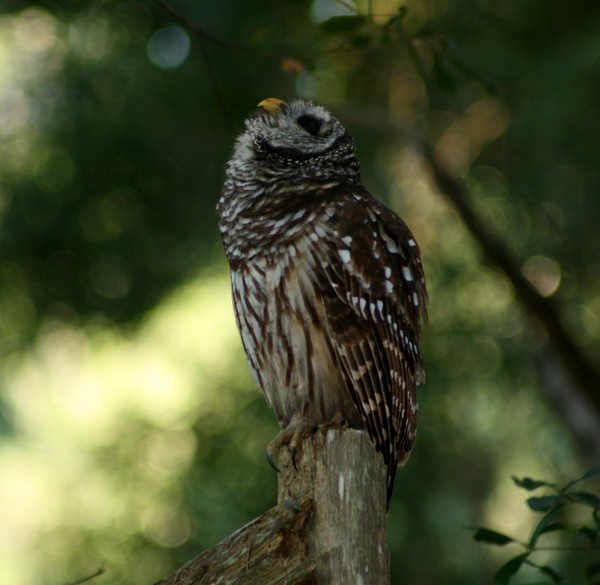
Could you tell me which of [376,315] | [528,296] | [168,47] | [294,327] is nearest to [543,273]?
[528,296]

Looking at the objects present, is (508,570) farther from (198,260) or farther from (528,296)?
(198,260)

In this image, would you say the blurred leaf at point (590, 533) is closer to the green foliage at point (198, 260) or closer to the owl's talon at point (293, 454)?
the owl's talon at point (293, 454)

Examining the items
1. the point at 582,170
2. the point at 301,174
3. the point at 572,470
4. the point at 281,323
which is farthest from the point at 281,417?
the point at 572,470

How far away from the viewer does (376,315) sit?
296 cm

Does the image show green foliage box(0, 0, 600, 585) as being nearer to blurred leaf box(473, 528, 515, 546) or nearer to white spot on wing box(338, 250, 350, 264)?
white spot on wing box(338, 250, 350, 264)

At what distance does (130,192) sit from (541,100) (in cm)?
208

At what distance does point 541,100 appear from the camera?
4.88 m

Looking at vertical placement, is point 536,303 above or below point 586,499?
above

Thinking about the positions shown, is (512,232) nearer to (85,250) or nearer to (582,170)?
(582,170)

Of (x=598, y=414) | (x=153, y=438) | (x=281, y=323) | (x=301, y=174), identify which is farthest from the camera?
(x=153, y=438)

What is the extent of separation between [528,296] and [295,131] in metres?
1.67

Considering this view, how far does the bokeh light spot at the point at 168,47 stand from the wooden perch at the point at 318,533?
332 centimetres

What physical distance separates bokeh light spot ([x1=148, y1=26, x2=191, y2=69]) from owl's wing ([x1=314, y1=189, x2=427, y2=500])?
233 cm

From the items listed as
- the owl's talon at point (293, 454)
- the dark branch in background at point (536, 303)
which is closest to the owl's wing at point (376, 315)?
the owl's talon at point (293, 454)
